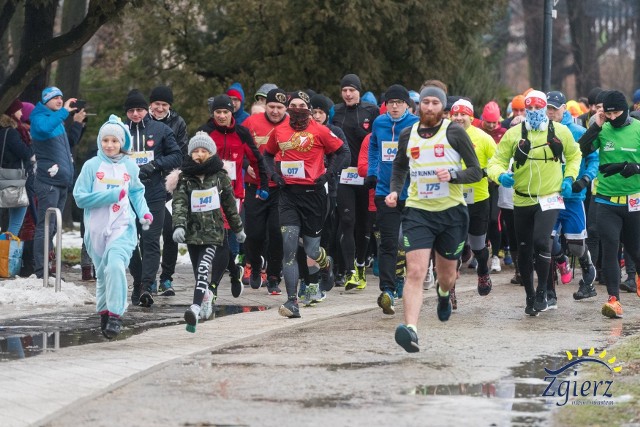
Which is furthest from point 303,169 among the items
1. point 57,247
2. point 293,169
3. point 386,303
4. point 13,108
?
point 13,108

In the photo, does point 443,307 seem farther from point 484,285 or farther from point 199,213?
point 484,285

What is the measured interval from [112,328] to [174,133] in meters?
4.05

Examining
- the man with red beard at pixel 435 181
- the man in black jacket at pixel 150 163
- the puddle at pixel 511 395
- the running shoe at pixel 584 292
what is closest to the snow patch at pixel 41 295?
the man in black jacket at pixel 150 163

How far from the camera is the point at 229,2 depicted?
2491 cm

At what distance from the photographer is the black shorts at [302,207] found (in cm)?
1258

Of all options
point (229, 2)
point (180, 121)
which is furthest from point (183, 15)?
point (180, 121)

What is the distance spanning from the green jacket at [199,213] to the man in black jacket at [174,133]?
2.45m

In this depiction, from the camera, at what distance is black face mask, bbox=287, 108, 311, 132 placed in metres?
12.6

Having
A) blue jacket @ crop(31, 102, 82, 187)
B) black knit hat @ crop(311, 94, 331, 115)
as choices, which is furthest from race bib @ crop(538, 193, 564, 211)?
blue jacket @ crop(31, 102, 82, 187)

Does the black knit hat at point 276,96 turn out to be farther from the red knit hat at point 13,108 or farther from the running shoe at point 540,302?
the running shoe at point 540,302

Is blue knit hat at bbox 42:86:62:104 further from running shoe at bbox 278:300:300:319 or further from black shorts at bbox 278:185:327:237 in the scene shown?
running shoe at bbox 278:300:300:319

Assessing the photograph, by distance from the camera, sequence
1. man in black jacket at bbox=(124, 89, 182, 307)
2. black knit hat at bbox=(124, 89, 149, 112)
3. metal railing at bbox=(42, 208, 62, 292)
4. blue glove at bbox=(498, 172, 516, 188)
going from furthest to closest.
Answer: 1. black knit hat at bbox=(124, 89, 149, 112)
2. man in black jacket at bbox=(124, 89, 182, 307)
3. metal railing at bbox=(42, 208, 62, 292)
4. blue glove at bbox=(498, 172, 516, 188)

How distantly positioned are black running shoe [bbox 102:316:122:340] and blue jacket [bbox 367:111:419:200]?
3.45 metres

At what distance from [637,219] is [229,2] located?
13.5m
